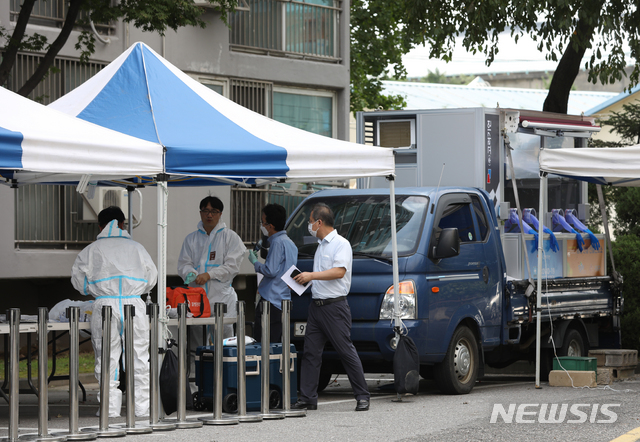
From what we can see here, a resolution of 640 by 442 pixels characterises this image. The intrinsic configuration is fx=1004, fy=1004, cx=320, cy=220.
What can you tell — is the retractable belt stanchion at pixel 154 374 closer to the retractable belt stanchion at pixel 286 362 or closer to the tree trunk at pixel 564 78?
the retractable belt stanchion at pixel 286 362

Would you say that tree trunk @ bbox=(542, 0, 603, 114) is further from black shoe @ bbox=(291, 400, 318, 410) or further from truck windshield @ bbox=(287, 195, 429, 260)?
black shoe @ bbox=(291, 400, 318, 410)

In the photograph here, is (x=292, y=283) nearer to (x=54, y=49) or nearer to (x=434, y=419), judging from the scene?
(x=434, y=419)

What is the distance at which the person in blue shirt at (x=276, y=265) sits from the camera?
10023 mm

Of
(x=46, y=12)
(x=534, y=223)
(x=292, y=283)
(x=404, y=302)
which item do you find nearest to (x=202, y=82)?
(x=46, y=12)

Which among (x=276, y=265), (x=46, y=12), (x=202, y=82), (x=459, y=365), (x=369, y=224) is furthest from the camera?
(x=202, y=82)

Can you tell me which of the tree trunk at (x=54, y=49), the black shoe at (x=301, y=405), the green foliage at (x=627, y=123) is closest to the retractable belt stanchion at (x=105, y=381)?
the black shoe at (x=301, y=405)

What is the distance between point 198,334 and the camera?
11.2 meters

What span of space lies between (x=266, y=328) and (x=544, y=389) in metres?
3.85

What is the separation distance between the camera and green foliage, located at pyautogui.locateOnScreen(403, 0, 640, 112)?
1538 cm

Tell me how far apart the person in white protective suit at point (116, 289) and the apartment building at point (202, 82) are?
20.3ft

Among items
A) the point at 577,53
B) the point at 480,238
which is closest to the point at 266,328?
the point at 480,238

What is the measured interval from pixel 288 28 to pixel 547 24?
16.2ft

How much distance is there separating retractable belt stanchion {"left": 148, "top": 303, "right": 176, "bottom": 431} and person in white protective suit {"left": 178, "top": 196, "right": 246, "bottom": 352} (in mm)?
2305

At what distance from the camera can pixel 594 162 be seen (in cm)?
1098
